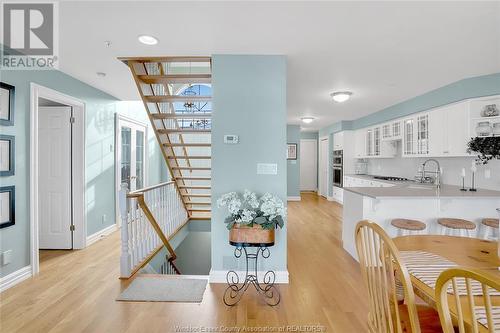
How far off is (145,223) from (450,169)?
486cm

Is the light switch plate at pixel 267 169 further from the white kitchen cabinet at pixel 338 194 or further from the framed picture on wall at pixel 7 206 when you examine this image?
the white kitchen cabinet at pixel 338 194

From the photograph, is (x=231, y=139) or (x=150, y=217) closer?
(x=231, y=139)

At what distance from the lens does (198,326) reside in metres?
1.99

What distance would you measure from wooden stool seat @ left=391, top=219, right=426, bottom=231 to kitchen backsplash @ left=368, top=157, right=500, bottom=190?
5.53ft

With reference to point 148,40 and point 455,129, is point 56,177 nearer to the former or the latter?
point 148,40

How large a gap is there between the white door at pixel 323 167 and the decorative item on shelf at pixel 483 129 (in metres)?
4.96

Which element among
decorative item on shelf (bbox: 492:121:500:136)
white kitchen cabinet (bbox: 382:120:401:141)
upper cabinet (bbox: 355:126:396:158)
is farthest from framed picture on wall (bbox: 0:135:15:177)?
upper cabinet (bbox: 355:126:396:158)

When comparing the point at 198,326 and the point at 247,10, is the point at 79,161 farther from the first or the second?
the point at 247,10

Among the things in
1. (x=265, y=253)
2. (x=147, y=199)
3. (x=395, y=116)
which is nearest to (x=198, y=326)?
(x=265, y=253)

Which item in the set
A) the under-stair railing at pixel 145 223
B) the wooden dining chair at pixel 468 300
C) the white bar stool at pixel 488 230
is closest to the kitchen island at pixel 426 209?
the white bar stool at pixel 488 230

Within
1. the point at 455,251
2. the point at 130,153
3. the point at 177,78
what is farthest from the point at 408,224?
the point at 130,153

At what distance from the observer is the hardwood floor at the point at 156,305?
202cm

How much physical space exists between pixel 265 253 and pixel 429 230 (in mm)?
2071

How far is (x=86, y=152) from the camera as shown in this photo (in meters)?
3.79
